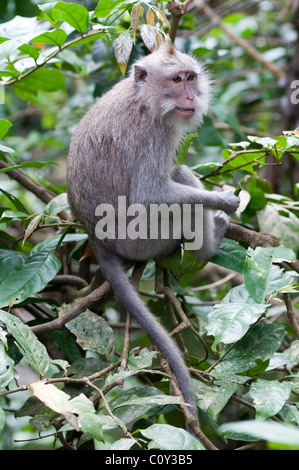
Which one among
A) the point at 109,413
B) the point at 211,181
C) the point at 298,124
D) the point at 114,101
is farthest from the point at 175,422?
the point at 298,124

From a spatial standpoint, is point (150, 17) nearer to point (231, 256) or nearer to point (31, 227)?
point (31, 227)

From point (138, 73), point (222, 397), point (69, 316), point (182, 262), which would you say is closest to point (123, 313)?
point (182, 262)

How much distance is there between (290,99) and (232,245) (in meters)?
2.97

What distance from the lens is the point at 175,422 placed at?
354 centimetres

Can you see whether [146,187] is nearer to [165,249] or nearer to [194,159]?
[165,249]

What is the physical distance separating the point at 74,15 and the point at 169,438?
2.35 m

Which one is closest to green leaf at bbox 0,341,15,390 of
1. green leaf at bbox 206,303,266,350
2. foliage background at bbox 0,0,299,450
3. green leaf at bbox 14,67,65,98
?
foliage background at bbox 0,0,299,450

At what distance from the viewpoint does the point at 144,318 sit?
3.09m

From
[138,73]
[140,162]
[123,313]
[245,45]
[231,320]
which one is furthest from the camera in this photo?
[245,45]

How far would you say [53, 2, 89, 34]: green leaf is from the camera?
3069mm

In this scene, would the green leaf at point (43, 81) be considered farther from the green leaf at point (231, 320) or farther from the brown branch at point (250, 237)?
the green leaf at point (231, 320)

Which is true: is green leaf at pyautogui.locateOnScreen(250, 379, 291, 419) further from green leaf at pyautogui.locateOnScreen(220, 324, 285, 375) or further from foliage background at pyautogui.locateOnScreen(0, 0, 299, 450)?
green leaf at pyautogui.locateOnScreen(220, 324, 285, 375)

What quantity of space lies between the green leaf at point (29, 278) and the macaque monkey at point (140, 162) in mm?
362

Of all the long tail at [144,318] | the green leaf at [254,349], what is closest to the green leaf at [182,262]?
the long tail at [144,318]
